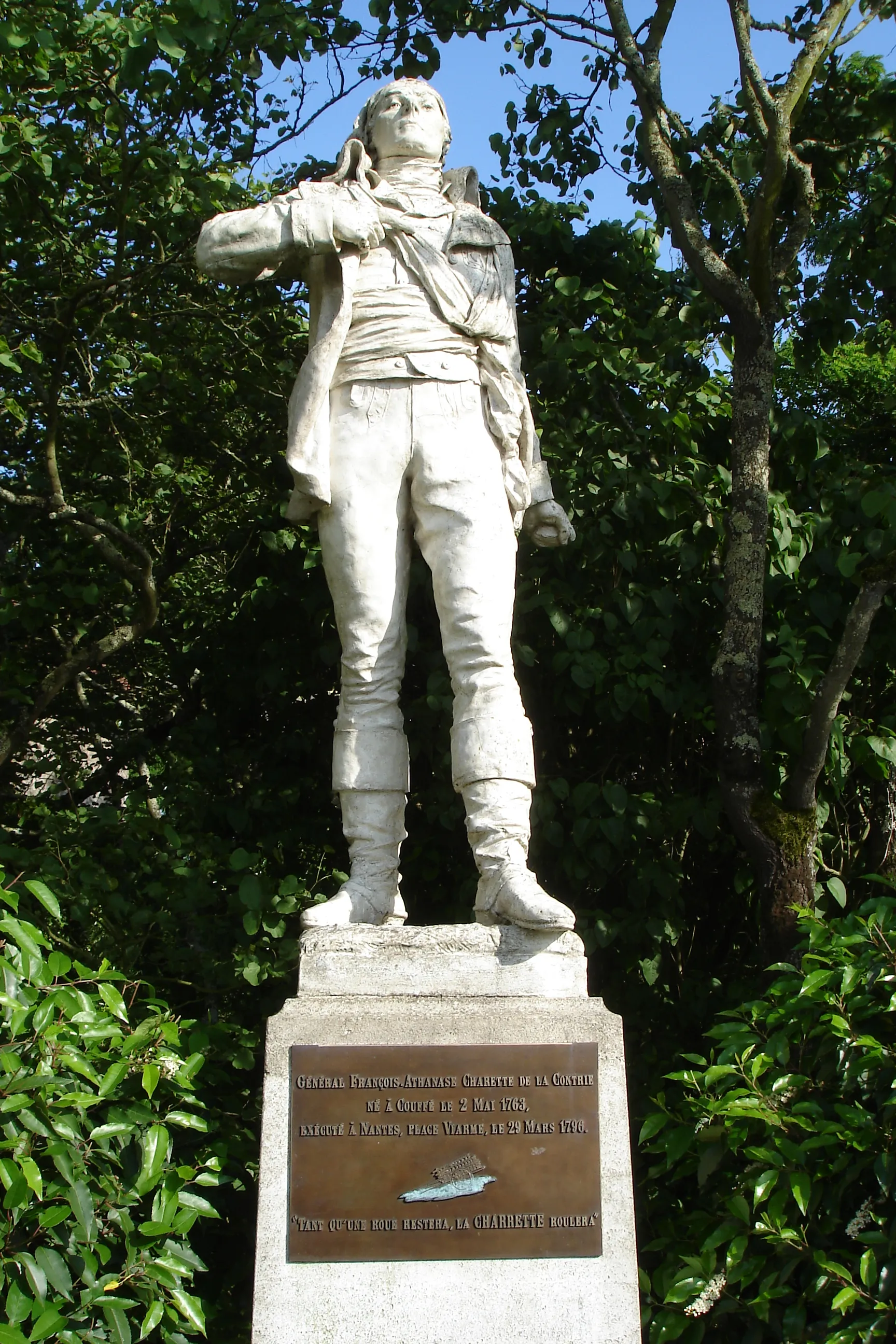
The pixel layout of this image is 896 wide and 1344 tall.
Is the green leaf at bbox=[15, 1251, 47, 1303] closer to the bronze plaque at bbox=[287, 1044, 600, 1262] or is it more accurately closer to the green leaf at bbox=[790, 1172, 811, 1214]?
the bronze plaque at bbox=[287, 1044, 600, 1262]

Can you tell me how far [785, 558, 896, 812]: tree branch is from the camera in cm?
497

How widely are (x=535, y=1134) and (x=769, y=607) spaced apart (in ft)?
9.23

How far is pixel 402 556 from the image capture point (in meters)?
4.38

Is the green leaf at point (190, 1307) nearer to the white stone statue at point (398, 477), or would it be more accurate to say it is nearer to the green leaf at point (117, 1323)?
the green leaf at point (117, 1323)

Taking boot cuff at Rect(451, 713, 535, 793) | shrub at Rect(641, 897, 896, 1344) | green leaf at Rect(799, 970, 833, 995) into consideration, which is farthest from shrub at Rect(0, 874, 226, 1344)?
green leaf at Rect(799, 970, 833, 995)

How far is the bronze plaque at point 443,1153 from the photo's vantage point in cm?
361

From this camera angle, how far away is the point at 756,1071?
426 centimetres

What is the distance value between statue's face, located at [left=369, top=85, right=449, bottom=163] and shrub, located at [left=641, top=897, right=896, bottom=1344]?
2861 millimetres

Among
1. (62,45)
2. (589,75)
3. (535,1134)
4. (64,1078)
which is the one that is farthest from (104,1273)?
(589,75)

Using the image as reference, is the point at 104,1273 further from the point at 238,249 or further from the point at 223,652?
the point at 223,652

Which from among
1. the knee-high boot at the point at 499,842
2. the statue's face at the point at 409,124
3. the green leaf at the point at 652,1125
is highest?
the statue's face at the point at 409,124

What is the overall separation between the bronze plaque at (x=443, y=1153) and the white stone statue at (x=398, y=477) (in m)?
0.43

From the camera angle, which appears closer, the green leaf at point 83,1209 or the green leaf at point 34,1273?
the green leaf at point 34,1273

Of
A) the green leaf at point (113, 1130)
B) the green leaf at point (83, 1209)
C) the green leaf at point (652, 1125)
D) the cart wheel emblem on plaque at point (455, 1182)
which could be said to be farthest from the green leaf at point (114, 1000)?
the green leaf at point (652, 1125)
